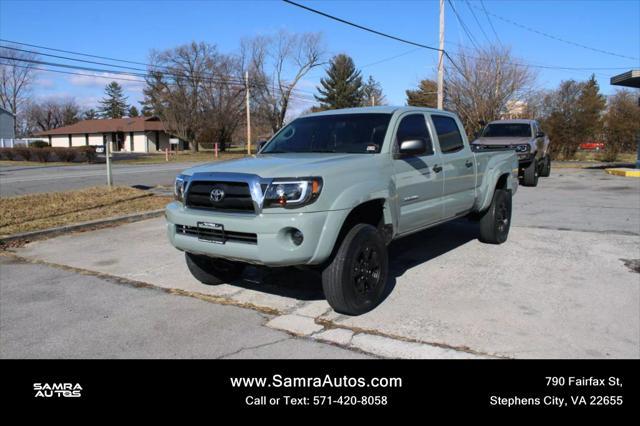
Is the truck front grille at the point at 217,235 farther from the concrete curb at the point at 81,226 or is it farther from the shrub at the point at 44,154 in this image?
the shrub at the point at 44,154

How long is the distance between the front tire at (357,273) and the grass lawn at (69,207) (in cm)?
640

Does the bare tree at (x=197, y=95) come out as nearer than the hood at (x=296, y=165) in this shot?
No

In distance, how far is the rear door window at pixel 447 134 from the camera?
607cm

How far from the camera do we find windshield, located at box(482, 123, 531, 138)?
15.9 m

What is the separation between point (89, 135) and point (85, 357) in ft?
251

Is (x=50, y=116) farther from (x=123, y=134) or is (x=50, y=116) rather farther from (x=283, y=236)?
(x=283, y=236)

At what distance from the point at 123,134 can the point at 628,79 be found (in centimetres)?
6437

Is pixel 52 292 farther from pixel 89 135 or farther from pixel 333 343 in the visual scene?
pixel 89 135

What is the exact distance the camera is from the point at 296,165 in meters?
4.38

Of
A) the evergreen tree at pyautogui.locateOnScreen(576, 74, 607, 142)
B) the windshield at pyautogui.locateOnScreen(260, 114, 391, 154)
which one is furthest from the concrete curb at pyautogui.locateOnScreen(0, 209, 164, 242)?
the evergreen tree at pyautogui.locateOnScreen(576, 74, 607, 142)

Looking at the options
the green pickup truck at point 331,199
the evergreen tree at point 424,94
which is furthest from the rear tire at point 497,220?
the evergreen tree at point 424,94

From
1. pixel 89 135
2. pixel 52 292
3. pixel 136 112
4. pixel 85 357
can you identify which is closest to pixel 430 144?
pixel 85 357

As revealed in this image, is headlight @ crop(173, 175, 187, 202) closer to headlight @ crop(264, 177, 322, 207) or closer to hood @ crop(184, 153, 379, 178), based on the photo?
hood @ crop(184, 153, 379, 178)

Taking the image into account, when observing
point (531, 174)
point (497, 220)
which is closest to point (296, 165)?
point (497, 220)
